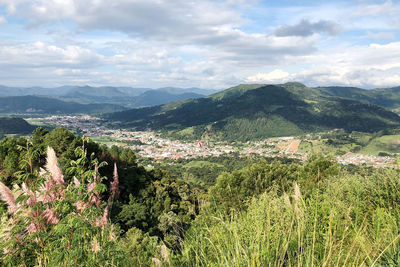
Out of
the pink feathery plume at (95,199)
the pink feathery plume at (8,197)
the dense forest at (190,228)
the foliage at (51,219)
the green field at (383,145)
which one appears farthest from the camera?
the green field at (383,145)

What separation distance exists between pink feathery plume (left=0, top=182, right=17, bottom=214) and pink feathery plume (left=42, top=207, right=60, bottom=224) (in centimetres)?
38

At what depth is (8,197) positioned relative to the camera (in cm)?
278

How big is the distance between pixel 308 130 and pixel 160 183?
201m

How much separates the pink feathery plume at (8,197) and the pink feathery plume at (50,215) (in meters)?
0.38

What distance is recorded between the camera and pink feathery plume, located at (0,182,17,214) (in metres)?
2.72

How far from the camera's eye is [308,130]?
198m

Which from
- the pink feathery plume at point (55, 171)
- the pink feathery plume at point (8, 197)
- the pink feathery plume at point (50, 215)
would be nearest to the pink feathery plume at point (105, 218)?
the pink feathery plume at point (50, 215)

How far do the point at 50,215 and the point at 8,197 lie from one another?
23.2 inches

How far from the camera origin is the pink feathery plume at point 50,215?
274 cm

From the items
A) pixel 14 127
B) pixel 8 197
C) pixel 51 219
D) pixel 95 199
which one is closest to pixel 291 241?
pixel 95 199

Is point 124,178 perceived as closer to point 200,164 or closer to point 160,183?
point 160,183

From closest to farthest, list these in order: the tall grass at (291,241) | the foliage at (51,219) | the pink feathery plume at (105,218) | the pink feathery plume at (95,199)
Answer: the tall grass at (291,241), the foliage at (51,219), the pink feathery plume at (95,199), the pink feathery plume at (105,218)

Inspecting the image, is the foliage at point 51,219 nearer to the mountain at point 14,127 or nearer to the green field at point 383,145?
the green field at point 383,145

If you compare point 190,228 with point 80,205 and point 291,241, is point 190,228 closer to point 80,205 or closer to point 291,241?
point 80,205
